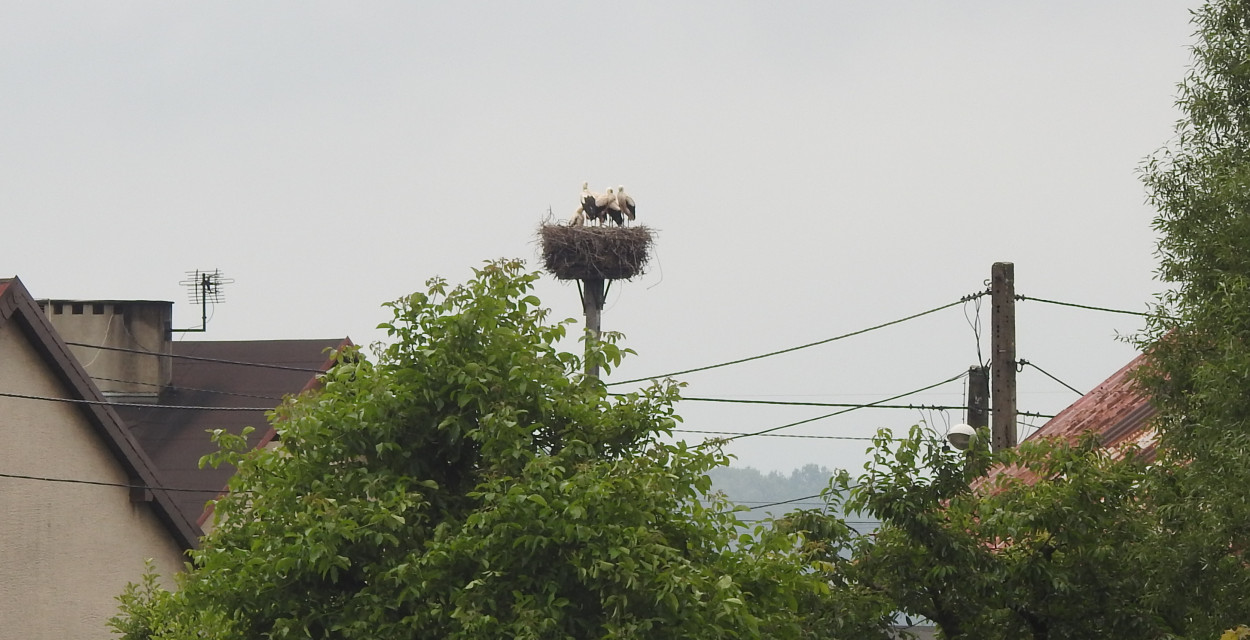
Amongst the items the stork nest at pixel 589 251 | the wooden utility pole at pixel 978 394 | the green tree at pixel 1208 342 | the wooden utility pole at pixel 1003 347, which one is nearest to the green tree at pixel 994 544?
the green tree at pixel 1208 342

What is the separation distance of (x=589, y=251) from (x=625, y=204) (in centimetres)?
192

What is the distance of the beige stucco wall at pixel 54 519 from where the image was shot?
1898 centimetres

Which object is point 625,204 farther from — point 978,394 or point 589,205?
point 978,394

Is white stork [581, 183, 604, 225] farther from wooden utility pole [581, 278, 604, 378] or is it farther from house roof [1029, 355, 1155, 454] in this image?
house roof [1029, 355, 1155, 454]

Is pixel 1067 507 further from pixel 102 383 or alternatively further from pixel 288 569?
pixel 102 383

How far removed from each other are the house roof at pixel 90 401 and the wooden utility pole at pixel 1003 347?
10514 millimetres

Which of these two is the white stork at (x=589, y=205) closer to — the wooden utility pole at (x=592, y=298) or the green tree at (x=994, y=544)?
the wooden utility pole at (x=592, y=298)

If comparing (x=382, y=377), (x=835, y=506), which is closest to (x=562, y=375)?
(x=382, y=377)

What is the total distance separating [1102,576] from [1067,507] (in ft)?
2.05

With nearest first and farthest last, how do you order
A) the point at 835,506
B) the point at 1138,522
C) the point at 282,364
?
1. the point at 1138,522
2. the point at 835,506
3. the point at 282,364

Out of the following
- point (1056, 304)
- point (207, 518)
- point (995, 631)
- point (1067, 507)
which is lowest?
point (995, 631)

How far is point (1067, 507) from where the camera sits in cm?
1162

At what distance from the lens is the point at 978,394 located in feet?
60.4

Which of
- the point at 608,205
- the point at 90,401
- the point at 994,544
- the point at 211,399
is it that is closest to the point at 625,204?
the point at 608,205
